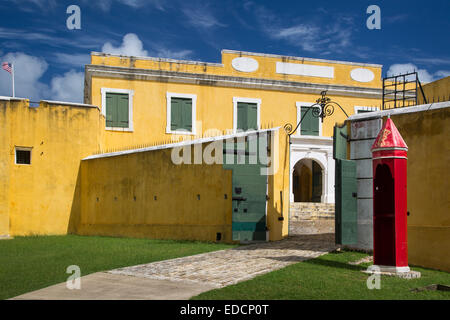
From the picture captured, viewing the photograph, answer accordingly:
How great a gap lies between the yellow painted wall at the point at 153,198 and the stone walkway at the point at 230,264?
1.79 m

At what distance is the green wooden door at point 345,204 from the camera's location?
11117 millimetres

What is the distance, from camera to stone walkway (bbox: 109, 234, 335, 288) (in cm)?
824

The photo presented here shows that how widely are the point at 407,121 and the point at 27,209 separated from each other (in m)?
13.0

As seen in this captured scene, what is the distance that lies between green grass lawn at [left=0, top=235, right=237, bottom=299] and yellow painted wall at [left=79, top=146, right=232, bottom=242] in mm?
687

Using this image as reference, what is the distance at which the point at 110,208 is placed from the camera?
55.1 ft

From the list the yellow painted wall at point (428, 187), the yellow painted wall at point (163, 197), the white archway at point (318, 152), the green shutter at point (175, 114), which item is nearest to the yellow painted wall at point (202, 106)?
the green shutter at point (175, 114)

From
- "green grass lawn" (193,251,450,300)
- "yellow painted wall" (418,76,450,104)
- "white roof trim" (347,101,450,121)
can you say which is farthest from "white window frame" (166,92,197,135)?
"green grass lawn" (193,251,450,300)

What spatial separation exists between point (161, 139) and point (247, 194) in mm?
9305

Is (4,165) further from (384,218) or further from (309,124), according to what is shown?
(309,124)

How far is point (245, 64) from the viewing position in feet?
76.7

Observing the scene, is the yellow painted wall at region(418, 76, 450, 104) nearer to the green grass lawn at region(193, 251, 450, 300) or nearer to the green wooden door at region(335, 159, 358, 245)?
the green wooden door at region(335, 159, 358, 245)

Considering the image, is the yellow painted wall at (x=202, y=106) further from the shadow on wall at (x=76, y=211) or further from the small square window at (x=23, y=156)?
the small square window at (x=23, y=156)

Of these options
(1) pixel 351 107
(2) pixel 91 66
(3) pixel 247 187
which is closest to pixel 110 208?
(3) pixel 247 187
